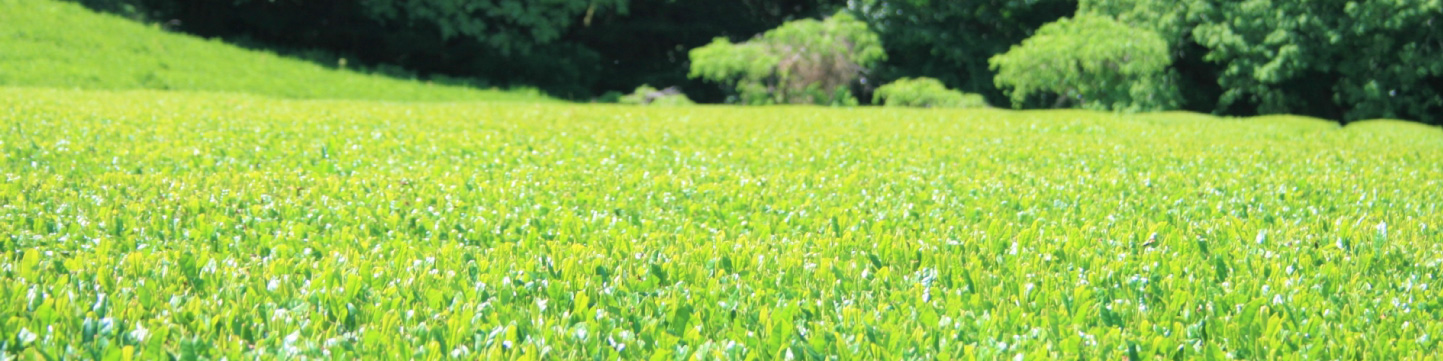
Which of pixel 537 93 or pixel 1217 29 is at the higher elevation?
→ pixel 1217 29

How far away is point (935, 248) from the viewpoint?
210 inches

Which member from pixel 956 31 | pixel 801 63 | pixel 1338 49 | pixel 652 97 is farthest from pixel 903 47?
pixel 1338 49

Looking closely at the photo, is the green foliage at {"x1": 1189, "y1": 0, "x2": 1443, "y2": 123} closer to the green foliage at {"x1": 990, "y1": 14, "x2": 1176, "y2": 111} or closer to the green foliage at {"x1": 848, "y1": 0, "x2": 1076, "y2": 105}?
the green foliage at {"x1": 990, "y1": 14, "x2": 1176, "y2": 111}

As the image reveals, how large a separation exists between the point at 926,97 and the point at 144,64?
19960mm

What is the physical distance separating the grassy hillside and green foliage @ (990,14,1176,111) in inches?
598

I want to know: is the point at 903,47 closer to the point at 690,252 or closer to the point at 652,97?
the point at 652,97

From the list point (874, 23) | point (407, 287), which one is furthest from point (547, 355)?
point (874, 23)

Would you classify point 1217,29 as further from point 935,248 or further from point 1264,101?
point 935,248

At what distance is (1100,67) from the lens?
24391 mm

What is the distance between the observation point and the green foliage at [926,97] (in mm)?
26428

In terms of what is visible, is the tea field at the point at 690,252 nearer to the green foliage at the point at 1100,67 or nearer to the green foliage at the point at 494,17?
the green foliage at the point at 1100,67

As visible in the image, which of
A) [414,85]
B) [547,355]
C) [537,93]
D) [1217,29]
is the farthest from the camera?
[537,93]

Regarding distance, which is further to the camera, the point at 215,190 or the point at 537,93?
the point at 537,93

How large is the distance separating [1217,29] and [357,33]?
2645 cm
